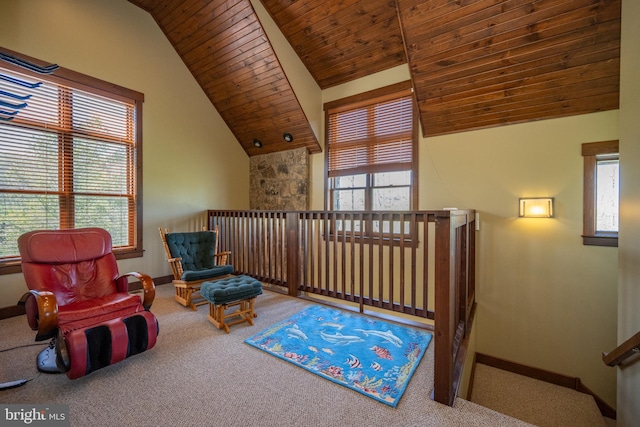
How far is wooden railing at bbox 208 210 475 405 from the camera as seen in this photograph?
1783 mm

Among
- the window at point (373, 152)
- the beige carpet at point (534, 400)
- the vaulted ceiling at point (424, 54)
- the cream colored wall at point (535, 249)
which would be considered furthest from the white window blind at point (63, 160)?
the beige carpet at point (534, 400)

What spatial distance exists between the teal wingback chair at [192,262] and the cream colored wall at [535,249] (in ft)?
10.3

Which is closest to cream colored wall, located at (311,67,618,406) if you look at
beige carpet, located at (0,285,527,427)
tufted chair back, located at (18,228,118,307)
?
beige carpet, located at (0,285,527,427)

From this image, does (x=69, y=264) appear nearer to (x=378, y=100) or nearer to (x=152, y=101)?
(x=152, y=101)

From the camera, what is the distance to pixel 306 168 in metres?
5.03

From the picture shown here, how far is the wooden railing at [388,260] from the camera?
1783 mm

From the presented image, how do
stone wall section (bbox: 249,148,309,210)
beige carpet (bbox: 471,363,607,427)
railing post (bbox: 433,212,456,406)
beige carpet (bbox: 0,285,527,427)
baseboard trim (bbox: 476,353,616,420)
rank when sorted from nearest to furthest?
1. beige carpet (bbox: 0,285,527,427)
2. railing post (bbox: 433,212,456,406)
3. beige carpet (bbox: 471,363,607,427)
4. baseboard trim (bbox: 476,353,616,420)
5. stone wall section (bbox: 249,148,309,210)

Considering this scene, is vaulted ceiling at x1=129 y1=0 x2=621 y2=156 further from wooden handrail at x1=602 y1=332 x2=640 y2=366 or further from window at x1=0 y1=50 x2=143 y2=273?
wooden handrail at x1=602 y1=332 x2=640 y2=366

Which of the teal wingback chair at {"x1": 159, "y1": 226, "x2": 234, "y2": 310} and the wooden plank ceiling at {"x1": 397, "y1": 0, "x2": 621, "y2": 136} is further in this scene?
the teal wingback chair at {"x1": 159, "y1": 226, "x2": 234, "y2": 310}

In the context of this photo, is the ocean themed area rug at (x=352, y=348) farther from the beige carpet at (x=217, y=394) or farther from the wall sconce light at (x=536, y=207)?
the wall sconce light at (x=536, y=207)

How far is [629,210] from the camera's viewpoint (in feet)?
7.07

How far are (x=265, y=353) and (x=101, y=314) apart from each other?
1.32 meters

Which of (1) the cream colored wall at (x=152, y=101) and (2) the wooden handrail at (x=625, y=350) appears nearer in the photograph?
(2) the wooden handrail at (x=625, y=350)

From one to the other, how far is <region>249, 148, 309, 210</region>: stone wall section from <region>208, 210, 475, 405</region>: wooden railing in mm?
1019
